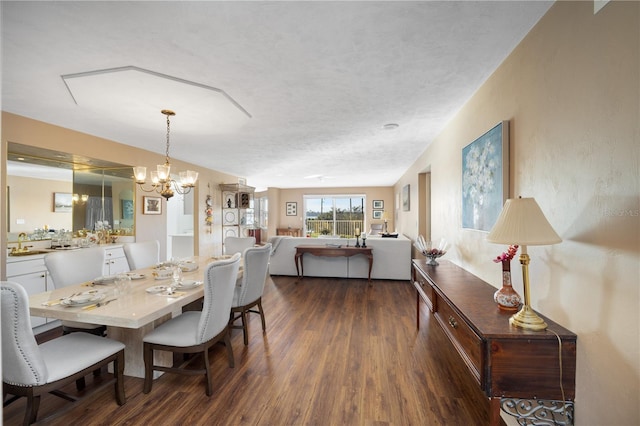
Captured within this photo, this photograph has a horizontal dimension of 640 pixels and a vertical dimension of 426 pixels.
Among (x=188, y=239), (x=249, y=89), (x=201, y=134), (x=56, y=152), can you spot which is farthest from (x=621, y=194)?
(x=188, y=239)

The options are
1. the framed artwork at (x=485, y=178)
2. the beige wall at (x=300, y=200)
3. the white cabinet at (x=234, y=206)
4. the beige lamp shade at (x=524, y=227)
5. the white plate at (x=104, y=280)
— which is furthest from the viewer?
the beige wall at (x=300, y=200)

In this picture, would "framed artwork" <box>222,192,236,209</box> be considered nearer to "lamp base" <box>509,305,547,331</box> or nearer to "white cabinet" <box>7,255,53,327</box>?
"white cabinet" <box>7,255,53,327</box>

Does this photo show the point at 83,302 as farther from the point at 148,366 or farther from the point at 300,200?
the point at 300,200

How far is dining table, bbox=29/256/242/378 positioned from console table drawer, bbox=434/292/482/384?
182cm

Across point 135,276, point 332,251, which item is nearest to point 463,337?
point 135,276

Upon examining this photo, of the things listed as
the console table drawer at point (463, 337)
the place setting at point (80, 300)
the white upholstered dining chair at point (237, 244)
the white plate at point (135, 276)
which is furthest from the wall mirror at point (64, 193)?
the console table drawer at point (463, 337)

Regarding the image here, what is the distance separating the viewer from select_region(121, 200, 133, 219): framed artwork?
4.61 meters

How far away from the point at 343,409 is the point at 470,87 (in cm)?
269

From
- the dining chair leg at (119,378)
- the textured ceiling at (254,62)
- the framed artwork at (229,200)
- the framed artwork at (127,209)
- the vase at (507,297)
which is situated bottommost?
the dining chair leg at (119,378)

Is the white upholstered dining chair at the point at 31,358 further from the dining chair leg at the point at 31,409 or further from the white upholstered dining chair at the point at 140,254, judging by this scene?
the white upholstered dining chair at the point at 140,254

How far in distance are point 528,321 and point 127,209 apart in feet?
17.3

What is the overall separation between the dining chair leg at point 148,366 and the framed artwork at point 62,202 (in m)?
3.43

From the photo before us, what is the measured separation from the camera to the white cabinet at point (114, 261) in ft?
13.0

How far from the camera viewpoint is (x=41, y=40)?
5.96 feet
